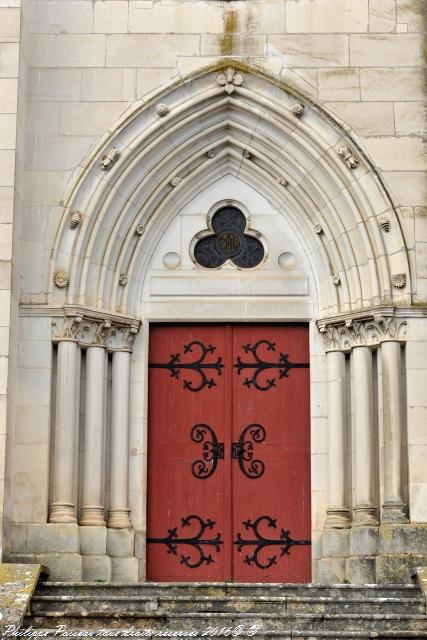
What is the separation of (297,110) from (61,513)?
4.50 meters

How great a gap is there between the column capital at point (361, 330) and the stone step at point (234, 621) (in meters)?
3.23

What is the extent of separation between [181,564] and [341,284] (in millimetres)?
3160

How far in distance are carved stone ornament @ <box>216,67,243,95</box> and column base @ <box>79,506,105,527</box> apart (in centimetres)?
428

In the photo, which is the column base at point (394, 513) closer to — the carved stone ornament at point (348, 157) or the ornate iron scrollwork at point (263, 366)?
the ornate iron scrollwork at point (263, 366)

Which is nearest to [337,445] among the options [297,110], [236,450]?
[236,450]

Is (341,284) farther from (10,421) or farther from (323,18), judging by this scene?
(10,421)

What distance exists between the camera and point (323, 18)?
14.7 m

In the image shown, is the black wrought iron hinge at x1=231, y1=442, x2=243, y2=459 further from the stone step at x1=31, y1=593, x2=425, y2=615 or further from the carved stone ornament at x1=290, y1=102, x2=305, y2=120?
the carved stone ornament at x1=290, y1=102, x2=305, y2=120

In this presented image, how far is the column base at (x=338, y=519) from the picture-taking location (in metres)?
14.0

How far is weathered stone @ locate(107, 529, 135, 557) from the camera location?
14.0m

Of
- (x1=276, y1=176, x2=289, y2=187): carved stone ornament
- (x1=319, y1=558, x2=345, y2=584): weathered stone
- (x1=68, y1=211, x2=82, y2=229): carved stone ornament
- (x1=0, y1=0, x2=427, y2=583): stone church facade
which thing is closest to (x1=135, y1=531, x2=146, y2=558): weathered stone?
(x1=0, y1=0, x2=427, y2=583): stone church facade

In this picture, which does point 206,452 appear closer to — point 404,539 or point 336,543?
point 336,543

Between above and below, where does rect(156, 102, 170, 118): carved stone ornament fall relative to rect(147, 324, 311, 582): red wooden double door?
above

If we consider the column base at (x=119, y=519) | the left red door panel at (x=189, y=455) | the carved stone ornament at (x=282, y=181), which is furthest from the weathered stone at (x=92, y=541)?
the carved stone ornament at (x=282, y=181)
